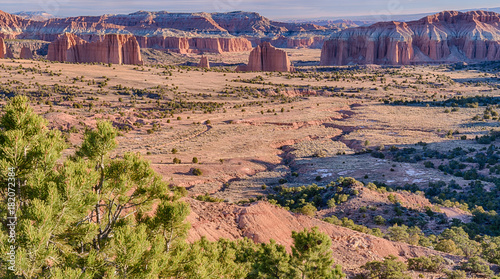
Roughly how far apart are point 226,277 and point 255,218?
23.8ft

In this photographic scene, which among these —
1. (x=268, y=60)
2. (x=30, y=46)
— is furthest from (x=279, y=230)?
(x=30, y=46)

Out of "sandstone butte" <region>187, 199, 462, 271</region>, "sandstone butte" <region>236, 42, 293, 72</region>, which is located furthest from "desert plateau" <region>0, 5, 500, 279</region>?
"sandstone butte" <region>236, 42, 293, 72</region>

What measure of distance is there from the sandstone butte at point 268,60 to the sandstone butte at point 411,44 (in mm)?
42665

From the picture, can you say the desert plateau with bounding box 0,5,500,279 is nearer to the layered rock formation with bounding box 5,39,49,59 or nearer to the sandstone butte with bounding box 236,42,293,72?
the sandstone butte with bounding box 236,42,293,72

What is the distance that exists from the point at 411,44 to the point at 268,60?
61214 mm

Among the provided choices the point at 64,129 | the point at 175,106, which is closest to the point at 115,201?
the point at 64,129

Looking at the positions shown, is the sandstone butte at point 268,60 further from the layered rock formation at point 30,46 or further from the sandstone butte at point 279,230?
the sandstone butte at point 279,230

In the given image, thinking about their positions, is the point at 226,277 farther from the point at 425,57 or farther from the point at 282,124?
the point at 425,57

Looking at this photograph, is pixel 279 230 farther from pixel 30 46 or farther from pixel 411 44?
pixel 30 46

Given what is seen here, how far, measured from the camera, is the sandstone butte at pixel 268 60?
11144 centimetres

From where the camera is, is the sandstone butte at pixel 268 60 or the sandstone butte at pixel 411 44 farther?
the sandstone butte at pixel 411 44

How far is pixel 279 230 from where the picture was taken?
58.3 feet

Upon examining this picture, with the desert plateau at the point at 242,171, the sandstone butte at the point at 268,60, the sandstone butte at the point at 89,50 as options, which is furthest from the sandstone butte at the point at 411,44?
the sandstone butte at the point at 89,50

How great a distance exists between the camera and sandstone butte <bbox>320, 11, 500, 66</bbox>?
14175 centimetres
